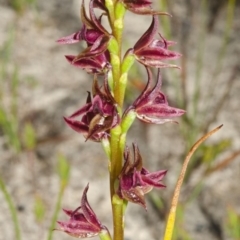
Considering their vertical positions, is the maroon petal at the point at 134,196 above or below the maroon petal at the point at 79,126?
below

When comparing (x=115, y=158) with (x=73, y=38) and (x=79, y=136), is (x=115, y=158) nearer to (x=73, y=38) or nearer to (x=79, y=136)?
(x=73, y=38)

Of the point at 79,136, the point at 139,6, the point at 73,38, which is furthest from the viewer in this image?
the point at 79,136

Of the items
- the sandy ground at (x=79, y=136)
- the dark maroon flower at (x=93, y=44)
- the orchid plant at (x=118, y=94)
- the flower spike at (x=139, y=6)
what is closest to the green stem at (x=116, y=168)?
the orchid plant at (x=118, y=94)

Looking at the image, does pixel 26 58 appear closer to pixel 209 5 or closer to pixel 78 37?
pixel 209 5

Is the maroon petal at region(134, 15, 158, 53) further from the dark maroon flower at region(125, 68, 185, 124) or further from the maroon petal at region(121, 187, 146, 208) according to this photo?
the maroon petal at region(121, 187, 146, 208)

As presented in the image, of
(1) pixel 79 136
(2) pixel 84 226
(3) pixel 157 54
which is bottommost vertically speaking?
(1) pixel 79 136

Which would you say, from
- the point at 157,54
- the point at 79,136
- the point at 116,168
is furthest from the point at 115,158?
the point at 79,136

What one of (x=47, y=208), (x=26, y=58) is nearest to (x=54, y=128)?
(x=47, y=208)

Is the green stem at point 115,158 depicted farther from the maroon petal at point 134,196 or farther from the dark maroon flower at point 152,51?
the dark maroon flower at point 152,51

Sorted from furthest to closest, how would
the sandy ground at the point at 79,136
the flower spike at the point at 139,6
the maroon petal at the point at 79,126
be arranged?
the sandy ground at the point at 79,136 → the maroon petal at the point at 79,126 → the flower spike at the point at 139,6
